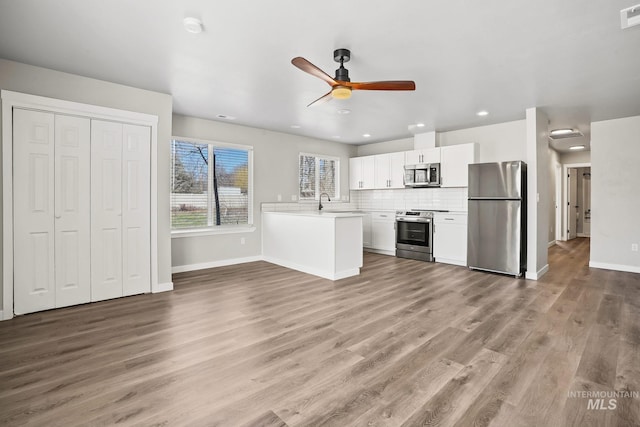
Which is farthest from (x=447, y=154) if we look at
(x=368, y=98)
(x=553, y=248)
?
(x=553, y=248)

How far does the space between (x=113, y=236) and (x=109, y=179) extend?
26.2 inches

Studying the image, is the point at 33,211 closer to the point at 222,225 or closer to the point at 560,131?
the point at 222,225

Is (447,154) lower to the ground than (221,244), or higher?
higher

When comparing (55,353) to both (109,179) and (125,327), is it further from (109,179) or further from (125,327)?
(109,179)

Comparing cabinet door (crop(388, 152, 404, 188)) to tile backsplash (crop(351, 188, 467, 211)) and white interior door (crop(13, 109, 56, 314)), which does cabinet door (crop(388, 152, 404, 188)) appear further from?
white interior door (crop(13, 109, 56, 314))

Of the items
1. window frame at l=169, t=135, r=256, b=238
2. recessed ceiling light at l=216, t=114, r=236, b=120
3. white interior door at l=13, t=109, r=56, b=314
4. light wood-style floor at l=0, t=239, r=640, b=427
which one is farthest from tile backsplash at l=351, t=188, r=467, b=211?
white interior door at l=13, t=109, r=56, b=314

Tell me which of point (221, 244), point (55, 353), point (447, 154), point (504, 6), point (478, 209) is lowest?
Answer: point (55, 353)

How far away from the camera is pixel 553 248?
762 centimetres

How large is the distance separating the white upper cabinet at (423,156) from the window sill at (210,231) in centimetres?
339

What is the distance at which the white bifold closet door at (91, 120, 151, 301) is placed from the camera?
11.7 feet

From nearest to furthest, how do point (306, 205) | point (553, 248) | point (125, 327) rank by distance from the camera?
point (125, 327)
point (306, 205)
point (553, 248)

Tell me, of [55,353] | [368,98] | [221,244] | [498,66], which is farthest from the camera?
[221,244]

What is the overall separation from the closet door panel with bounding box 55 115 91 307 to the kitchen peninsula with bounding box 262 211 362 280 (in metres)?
2.75

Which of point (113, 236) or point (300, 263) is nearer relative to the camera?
point (113, 236)
